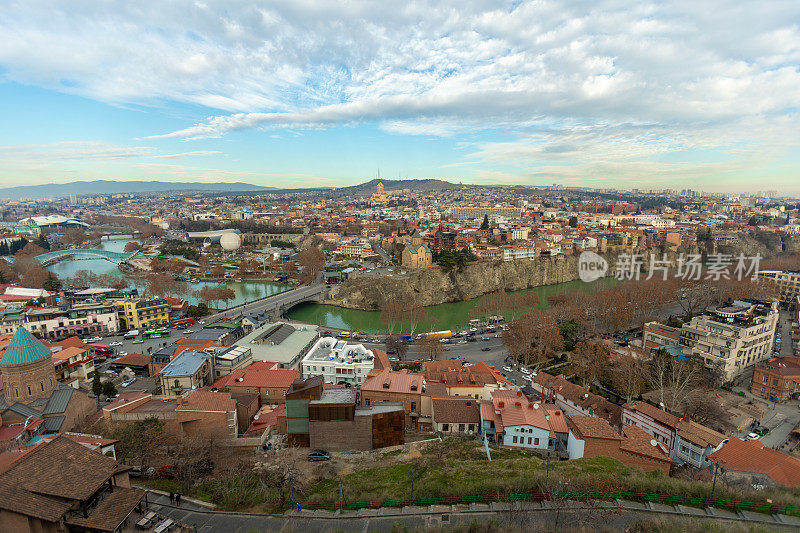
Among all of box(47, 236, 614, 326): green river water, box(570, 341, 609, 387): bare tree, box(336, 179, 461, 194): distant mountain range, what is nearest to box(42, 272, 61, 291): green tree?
box(47, 236, 614, 326): green river water

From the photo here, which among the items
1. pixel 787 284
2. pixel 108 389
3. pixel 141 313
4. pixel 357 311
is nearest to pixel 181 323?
pixel 141 313

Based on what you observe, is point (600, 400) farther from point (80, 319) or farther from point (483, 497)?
point (80, 319)

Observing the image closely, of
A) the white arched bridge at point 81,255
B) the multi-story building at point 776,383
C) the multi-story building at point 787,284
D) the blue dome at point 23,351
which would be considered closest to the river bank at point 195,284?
the white arched bridge at point 81,255

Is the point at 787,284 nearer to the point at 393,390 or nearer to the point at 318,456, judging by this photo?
the point at 393,390

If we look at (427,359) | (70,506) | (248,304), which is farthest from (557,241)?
(70,506)

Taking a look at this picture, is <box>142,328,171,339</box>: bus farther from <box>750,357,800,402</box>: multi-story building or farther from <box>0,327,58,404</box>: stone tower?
<box>750,357,800,402</box>: multi-story building

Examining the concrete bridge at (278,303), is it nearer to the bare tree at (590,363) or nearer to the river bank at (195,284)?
the river bank at (195,284)
